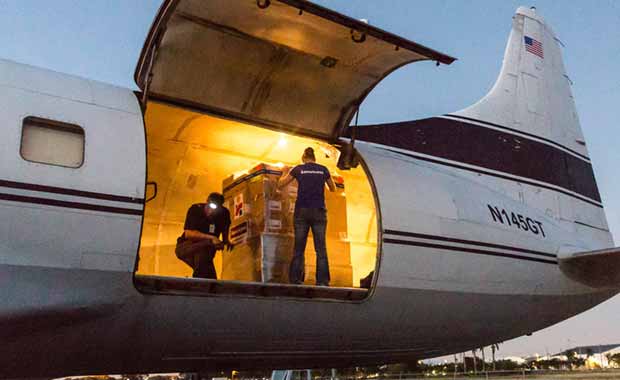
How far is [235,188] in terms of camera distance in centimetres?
762

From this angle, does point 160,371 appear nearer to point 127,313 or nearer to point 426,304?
point 127,313

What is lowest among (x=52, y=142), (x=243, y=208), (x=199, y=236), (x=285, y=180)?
(x=199, y=236)

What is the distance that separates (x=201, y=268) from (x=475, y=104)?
5533 millimetres

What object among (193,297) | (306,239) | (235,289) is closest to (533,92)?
(306,239)

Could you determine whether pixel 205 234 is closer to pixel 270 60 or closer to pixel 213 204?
pixel 213 204

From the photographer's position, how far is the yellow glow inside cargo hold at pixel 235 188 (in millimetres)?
6974

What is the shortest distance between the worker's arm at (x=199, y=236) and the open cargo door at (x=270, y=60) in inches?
52.8

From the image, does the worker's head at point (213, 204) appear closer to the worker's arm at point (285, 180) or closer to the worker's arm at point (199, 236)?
the worker's arm at point (199, 236)

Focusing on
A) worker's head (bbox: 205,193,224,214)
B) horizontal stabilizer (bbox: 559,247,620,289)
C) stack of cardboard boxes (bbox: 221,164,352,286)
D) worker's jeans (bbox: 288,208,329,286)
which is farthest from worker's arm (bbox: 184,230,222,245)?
horizontal stabilizer (bbox: 559,247,620,289)

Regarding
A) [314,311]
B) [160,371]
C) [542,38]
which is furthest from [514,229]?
[542,38]

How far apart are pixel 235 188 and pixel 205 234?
3.84 ft

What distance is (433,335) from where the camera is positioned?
675 cm

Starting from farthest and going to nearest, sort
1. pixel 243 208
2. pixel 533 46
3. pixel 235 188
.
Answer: pixel 533 46, pixel 235 188, pixel 243 208

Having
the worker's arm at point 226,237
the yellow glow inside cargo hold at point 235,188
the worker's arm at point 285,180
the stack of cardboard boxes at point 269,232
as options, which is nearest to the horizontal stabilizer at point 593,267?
the yellow glow inside cargo hold at point 235,188
